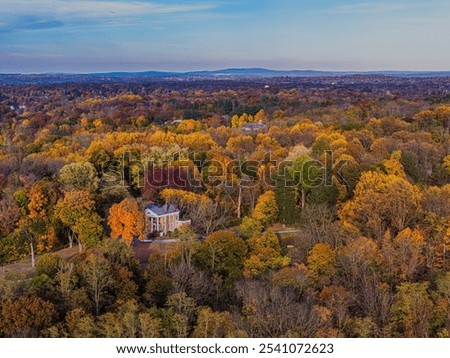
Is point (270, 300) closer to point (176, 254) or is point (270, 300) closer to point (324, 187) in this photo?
point (176, 254)

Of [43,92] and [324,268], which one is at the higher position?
[43,92]

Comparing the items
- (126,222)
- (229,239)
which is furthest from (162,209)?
(229,239)

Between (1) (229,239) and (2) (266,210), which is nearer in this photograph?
(1) (229,239)

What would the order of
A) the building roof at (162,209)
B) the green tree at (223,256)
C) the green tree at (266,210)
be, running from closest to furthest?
the green tree at (223,256) < the building roof at (162,209) < the green tree at (266,210)

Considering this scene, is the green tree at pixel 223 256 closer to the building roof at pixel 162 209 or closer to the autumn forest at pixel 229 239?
the autumn forest at pixel 229 239

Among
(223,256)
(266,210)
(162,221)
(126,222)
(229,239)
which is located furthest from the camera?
(266,210)

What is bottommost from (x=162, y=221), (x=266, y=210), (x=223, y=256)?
(x=223, y=256)

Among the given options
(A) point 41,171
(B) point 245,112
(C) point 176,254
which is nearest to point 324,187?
(C) point 176,254

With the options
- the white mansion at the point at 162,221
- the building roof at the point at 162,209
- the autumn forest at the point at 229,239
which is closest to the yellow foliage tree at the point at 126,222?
the autumn forest at the point at 229,239

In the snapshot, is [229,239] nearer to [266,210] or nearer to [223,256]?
[223,256]
